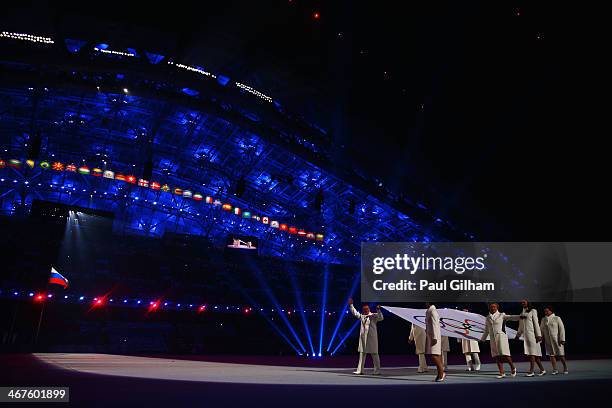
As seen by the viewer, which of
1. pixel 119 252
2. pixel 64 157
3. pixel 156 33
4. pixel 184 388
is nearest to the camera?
pixel 184 388

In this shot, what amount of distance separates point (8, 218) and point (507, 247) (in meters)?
29.4

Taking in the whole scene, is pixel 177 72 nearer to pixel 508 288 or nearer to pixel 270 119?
pixel 270 119

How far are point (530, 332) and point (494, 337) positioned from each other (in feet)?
4.18

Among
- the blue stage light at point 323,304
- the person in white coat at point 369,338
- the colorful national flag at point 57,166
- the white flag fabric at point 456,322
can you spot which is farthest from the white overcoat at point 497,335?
the colorful national flag at point 57,166

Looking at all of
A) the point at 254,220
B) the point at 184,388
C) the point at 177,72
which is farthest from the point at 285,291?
the point at 184,388

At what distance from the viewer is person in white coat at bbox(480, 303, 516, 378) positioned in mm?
10227

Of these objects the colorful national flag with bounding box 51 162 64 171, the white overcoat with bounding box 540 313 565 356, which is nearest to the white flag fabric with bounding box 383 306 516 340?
the white overcoat with bounding box 540 313 565 356

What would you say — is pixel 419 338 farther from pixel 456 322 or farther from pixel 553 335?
pixel 553 335

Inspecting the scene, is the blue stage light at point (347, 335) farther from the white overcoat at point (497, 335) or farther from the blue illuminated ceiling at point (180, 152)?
the white overcoat at point (497, 335)

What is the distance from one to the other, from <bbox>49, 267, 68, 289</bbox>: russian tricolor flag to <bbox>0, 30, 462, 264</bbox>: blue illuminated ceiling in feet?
18.6

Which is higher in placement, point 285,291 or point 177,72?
point 177,72

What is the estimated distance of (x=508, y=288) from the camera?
30.0 metres

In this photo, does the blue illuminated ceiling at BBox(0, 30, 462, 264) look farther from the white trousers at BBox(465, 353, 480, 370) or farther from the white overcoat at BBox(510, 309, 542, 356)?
the white overcoat at BBox(510, 309, 542, 356)

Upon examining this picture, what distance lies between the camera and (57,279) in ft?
73.6
